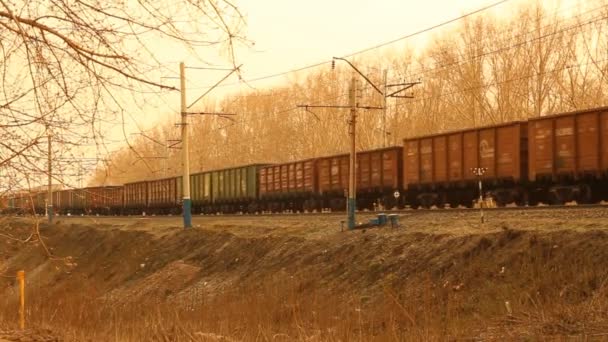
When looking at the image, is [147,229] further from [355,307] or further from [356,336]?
[356,336]

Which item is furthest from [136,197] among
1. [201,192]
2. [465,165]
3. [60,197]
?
[60,197]

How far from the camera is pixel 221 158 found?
81.9 meters

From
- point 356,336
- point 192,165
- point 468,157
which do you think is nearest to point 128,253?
point 468,157

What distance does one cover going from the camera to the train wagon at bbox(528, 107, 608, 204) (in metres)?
21.0

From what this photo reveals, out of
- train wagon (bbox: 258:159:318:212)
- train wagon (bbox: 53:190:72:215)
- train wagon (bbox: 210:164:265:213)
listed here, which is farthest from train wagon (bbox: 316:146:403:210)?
train wagon (bbox: 53:190:72:215)

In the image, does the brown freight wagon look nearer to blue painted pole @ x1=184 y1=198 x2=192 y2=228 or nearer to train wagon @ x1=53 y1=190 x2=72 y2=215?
blue painted pole @ x1=184 y1=198 x2=192 y2=228

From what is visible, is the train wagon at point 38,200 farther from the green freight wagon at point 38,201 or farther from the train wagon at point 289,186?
the train wagon at point 289,186

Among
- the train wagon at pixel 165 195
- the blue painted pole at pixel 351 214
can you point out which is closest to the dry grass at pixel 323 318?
the blue painted pole at pixel 351 214

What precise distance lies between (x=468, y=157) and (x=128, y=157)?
2185 cm

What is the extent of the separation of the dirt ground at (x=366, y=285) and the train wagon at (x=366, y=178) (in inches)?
258

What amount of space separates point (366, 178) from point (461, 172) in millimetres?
6864

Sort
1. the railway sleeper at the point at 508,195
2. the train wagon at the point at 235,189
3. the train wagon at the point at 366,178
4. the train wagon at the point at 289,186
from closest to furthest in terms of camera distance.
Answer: the railway sleeper at the point at 508,195 → the train wagon at the point at 366,178 → the train wagon at the point at 289,186 → the train wagon at the point at 235,189

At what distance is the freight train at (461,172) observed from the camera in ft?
70.4

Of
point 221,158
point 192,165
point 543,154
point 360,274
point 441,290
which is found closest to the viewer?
point 441,290
